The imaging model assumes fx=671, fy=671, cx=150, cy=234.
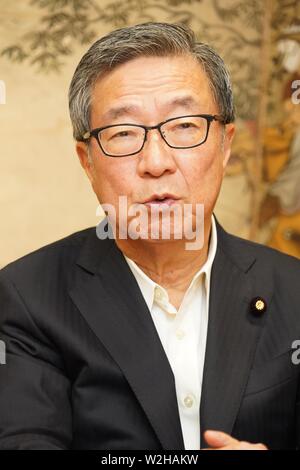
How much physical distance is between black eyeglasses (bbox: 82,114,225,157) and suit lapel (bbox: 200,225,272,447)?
33cm

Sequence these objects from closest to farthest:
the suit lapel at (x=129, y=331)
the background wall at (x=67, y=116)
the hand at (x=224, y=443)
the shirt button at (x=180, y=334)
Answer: the hand at (x=224, y=443) < the suit lapel at (x=129, y=331) < the shirt button at (x=180, y=334) < the background wall at (x=67, y=116)

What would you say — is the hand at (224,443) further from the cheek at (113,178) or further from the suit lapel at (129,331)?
the cheek at (113,178)

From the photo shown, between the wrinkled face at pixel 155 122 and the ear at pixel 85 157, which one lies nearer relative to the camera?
the wrinkled face at pixel 155 122

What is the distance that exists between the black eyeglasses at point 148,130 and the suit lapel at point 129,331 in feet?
0.87

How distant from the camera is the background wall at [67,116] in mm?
2393

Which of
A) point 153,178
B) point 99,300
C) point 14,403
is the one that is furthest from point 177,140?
point 14,403

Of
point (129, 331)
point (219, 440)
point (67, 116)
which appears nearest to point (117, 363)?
point (129, 331)

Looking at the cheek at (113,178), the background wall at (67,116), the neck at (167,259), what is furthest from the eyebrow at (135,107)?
the background wall at (67,116)

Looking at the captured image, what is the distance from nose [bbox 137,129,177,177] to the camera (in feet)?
4.82

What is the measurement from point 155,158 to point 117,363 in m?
0.46

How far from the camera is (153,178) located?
A: 1.48 metres

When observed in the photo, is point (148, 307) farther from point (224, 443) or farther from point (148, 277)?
point (224, 443)
